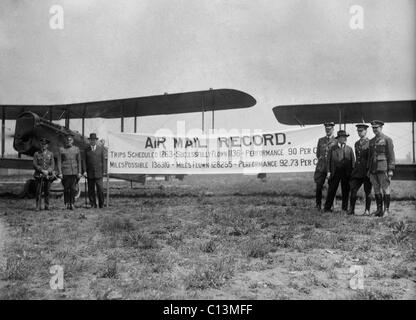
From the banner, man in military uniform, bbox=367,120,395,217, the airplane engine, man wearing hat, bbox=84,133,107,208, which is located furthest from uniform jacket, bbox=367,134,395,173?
the airplane engine

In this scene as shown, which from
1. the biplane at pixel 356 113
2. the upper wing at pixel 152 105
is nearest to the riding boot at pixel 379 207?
the biplane at pixel 356 113

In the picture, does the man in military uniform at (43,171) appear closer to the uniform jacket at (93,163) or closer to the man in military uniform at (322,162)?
the uniform jacket at (93,163)

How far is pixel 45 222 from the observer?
21.6 ft

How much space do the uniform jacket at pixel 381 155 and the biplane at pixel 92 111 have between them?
543 centimetres

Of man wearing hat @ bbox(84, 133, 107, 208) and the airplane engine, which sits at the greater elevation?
the airplane engine

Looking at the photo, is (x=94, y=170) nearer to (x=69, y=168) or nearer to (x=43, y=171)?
(x=69, y=168)

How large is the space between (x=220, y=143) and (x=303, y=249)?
5.94m

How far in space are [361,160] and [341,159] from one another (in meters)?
0.40

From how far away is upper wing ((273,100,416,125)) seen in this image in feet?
37.8

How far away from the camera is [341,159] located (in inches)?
297

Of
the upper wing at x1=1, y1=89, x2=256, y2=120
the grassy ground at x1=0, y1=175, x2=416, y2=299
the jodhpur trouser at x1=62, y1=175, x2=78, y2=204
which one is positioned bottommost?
the grassy ground at x1=0, y1=175, x2=416, y2=299

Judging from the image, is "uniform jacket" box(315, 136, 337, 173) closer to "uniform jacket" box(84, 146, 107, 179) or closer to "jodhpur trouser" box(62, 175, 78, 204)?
"uniform jacket" box(84, 146, 107, 179)

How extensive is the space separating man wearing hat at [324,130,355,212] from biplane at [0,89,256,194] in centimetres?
473

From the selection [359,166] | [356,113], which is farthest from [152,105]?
[359,166]
